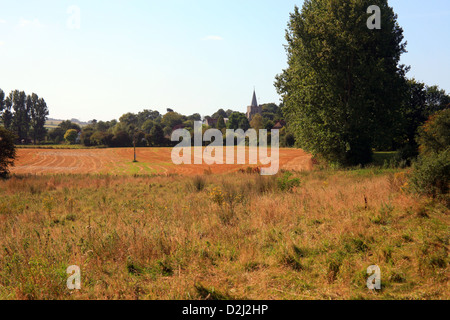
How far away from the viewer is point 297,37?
1018 inches

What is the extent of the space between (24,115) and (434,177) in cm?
10963

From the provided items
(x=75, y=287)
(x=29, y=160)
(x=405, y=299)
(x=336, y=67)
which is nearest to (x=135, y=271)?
(x=75, y=287)

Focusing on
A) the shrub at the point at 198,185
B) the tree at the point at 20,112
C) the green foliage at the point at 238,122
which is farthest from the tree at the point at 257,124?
the shrub at the point at 198,185

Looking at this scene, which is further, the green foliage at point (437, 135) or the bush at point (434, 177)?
the green foliage at point (437, 135)

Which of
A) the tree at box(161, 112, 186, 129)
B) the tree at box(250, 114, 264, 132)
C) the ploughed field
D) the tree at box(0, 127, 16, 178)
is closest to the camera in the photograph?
the tree at box(0, 127, 16, 178)

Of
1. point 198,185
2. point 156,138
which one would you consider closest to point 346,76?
point 198,185

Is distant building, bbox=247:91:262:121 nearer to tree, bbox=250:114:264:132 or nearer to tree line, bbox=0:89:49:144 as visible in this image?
tree, bbox=250:114:264:132

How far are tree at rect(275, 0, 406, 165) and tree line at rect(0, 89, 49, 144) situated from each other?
94010 mm

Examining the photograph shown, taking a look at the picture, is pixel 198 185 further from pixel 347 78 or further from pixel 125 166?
pixel 125 166

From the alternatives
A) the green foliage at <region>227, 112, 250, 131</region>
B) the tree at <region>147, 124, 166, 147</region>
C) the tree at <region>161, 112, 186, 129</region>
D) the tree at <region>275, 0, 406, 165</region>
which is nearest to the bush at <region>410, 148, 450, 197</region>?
the tree at <region>275, 0, 406, 165</region>

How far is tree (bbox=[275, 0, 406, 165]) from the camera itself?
2320cm

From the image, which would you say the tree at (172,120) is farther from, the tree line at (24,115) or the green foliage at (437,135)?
the green foliage at (437,135)

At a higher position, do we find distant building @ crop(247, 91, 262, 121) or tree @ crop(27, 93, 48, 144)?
distant building @ crop(247, 91, 262, 121)

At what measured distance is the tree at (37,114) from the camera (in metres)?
91.2
